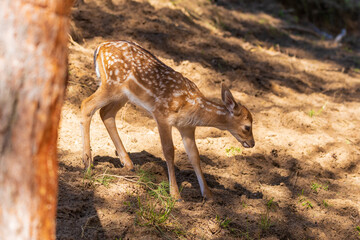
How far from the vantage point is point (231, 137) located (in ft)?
Result: 20.0

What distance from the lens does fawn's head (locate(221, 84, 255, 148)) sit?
495cm

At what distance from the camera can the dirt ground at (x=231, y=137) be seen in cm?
392

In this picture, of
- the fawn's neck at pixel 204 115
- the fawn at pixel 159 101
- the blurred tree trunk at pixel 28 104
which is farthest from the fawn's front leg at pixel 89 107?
the blurred tree trunk at pixel 28 104

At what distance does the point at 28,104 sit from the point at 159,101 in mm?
2861

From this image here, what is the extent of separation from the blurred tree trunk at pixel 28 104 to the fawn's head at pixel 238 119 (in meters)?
3.07

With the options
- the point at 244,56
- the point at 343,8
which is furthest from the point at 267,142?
the point at 343,8

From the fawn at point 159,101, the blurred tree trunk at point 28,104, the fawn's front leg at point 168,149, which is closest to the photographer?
the blurred tree trunk at point 28,104

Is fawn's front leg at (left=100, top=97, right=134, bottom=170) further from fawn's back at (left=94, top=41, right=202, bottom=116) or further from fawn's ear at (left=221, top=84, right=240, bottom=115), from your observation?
fawn's ear at (left=221, top=84, right=240, bottom=115)

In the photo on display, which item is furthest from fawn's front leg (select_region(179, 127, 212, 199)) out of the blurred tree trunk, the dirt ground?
the blurred tree trunk

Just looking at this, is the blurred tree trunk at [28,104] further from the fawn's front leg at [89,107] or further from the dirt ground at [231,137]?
the fawn's front leg at [89,107]

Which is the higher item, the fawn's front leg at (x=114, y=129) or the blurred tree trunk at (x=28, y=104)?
the blurred tree trunk at (x=28, y=104)

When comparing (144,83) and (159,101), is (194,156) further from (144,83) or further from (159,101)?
(144,83)

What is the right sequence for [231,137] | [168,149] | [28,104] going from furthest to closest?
[231,137], [168,149], [28,104]

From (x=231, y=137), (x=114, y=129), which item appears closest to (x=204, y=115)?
(x=114, y=129)
